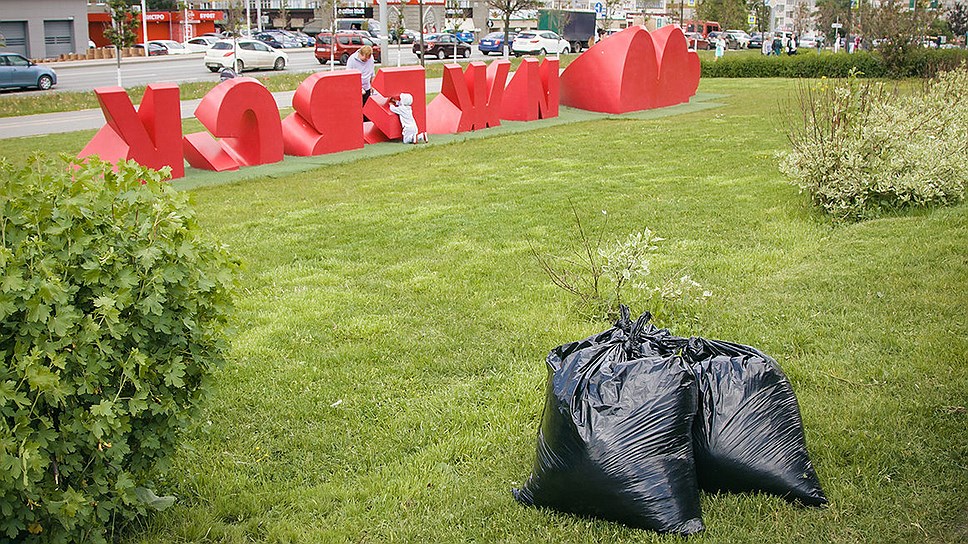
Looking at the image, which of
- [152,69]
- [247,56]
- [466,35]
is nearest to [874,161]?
[247,56]

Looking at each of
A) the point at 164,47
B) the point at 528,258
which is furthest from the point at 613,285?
the point at 164,47

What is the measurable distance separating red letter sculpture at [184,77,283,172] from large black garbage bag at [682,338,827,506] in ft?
35.4

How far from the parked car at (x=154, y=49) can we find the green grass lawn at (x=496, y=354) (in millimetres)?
49749

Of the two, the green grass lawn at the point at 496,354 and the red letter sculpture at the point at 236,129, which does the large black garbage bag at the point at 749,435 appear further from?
the red letter sculpture at the point at 236,129

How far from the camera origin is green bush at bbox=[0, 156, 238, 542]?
3.05 meters

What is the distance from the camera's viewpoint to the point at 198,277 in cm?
355

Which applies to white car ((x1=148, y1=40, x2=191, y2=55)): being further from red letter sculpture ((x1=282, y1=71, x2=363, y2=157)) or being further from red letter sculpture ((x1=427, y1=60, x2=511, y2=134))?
red letter sculpture ((x1=282, y1=71, x2=363, y2=157))

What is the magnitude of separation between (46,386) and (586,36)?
6074 centimetres

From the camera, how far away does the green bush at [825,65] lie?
3036 cm

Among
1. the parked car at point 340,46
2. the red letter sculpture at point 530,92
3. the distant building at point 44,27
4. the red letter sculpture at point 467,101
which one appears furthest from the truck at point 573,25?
the red letter sculpture at point 467,101

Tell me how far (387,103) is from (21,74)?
19.8 m

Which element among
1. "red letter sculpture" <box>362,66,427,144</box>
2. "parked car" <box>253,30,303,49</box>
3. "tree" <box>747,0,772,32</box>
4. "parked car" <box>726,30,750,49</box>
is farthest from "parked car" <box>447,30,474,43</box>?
"red letter sculpture" <box>362,66,427,144</box>

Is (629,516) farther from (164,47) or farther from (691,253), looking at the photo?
(164,47)

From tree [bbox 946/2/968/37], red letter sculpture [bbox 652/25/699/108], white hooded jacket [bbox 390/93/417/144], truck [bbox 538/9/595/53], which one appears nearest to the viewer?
white hooded jacket [bbox 390/93/417/144]
